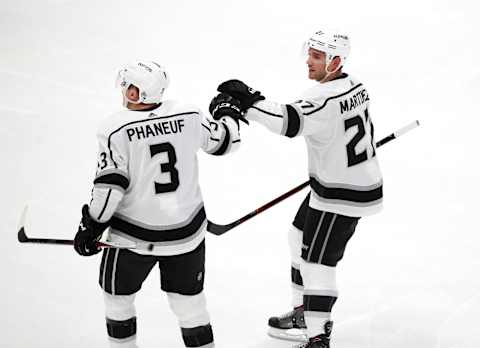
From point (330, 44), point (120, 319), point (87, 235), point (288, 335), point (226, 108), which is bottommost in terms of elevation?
point (288, 335)

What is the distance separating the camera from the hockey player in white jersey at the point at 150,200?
2822 millimetres

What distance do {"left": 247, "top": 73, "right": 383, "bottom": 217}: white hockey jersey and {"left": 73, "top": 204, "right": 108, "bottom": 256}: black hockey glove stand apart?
753mm

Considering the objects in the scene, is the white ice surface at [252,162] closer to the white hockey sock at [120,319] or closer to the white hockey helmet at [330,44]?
the white hockey sock at [120,319]

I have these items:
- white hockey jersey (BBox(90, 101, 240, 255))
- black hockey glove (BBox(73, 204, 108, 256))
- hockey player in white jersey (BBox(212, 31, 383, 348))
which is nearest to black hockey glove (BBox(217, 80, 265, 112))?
hockey player in white jersey (BBox(212, 31, 383, 348))

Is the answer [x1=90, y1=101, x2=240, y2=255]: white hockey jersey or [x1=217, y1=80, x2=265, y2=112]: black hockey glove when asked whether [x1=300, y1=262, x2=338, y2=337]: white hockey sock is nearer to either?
[x1=90, y1=101, x2=240, y2=255]: white hockey jersey

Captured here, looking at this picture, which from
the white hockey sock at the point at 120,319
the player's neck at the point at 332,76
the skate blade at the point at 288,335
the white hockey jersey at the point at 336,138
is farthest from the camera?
the skate blade at the point at 288,335

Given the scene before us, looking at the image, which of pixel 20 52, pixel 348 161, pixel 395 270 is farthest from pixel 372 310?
pixel 20 52

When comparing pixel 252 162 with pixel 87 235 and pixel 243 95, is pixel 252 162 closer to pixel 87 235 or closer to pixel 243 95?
pixel 243 95

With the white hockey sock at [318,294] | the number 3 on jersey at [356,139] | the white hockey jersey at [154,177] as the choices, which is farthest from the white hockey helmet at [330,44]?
the white hockey sock at [318,294]

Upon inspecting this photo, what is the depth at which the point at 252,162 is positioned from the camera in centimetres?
546

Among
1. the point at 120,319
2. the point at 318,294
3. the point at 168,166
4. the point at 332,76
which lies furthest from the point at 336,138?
the point at 120,319

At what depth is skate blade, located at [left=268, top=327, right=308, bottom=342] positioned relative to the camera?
12.1 feet

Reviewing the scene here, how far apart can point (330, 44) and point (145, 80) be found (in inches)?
31.3

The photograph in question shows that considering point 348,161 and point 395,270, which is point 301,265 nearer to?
point 348,161
